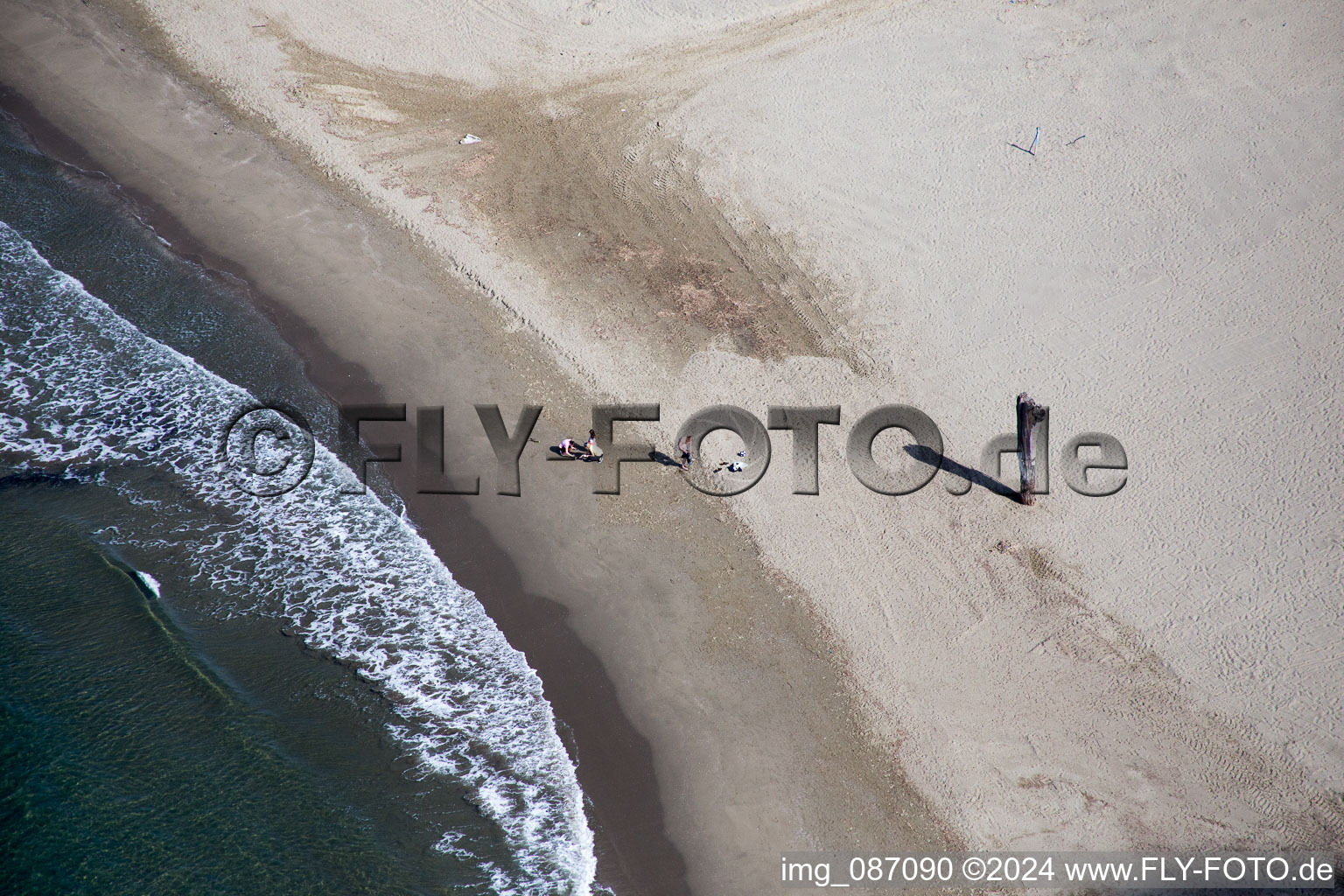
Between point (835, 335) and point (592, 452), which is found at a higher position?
point (835, 335)

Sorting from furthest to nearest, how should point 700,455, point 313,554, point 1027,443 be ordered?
point 700,455, point 1027,443, point 313,554

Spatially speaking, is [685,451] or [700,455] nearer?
[685,451]

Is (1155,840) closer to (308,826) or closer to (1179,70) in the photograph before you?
(308,826)

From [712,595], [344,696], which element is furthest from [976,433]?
[344,696]

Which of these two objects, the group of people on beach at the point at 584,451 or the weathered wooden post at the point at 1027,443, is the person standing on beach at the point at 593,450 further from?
the weathered wooden post at the point at 1027,443

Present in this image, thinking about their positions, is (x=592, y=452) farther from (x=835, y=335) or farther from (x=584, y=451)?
(x=835, y=335)

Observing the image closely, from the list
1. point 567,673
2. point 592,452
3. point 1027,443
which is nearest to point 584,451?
point 592,452
